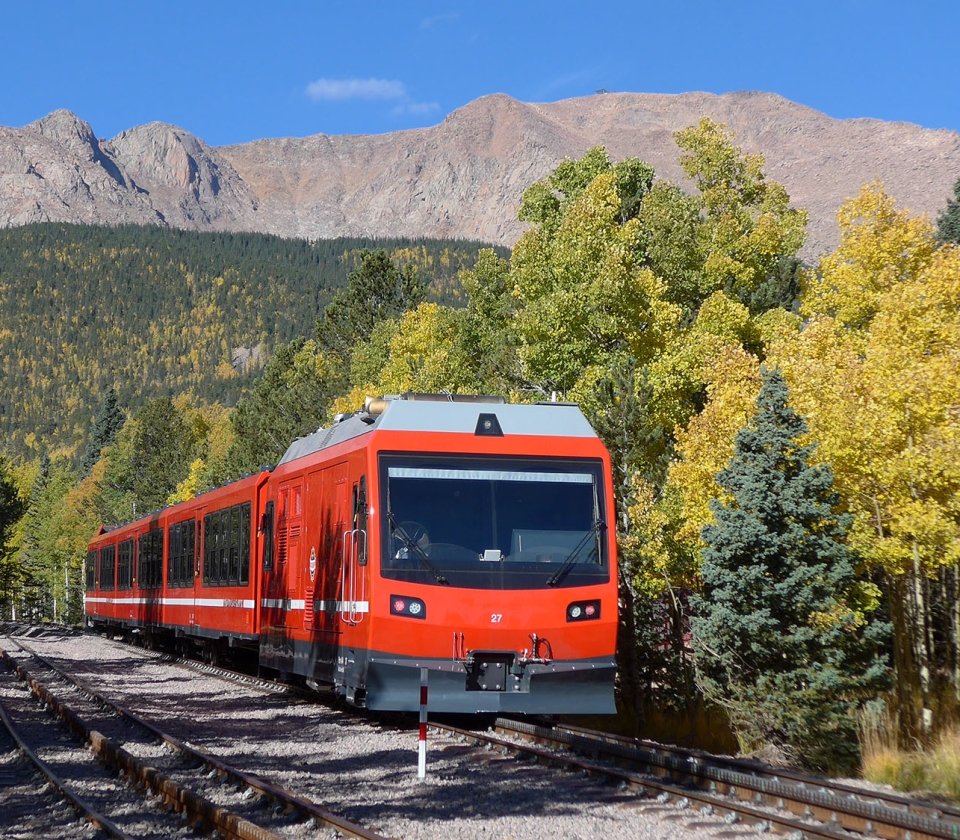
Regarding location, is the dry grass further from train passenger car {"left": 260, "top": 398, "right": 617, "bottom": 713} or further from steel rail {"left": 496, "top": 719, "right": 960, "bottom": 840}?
train passenger car {"left": 260, "top": 398, "right": 617, "bottom": 713}

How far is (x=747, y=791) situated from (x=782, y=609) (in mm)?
7650

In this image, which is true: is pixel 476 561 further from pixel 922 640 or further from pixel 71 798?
pixel 922 640

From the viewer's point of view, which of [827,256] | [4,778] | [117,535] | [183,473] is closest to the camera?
[4,778]

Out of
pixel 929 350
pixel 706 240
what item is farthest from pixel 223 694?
pixel 706 240

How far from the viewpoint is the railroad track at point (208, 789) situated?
357 inches

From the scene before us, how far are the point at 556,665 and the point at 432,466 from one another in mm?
2451

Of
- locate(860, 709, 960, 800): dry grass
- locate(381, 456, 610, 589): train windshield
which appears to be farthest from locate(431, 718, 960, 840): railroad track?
locate(381, 456, 610, 589): train windshield

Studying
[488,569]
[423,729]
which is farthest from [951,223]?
[423,729]

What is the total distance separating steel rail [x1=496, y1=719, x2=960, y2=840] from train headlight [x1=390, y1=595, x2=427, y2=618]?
191 cm

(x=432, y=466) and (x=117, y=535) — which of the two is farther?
(x=117, y=535)

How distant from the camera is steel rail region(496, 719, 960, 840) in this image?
→ 8.75m

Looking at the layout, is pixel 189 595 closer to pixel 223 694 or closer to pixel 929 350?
pixel 223 694

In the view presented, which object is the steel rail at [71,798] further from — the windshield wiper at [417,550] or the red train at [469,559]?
the windshield wiper at [417,550]

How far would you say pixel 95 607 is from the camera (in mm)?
49344
